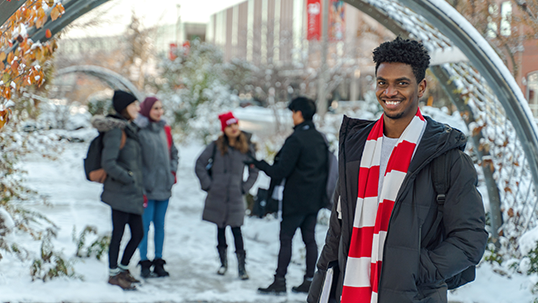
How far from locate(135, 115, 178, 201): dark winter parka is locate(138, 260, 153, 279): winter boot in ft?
2.19

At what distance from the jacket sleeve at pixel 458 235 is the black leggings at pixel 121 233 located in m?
3.20

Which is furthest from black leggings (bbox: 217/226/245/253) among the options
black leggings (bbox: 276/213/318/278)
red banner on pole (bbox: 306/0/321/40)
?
red banner on pole (bbox: 306/0/321/40)

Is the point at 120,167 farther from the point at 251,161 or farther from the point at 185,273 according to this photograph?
the point at 185,273

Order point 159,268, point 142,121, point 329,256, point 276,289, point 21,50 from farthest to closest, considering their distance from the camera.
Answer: point 159,268 → point 142,121 → point 276,289 → point 21,50 → point 329,256

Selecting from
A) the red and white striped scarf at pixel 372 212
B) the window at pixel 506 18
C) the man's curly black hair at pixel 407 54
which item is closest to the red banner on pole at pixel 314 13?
the window at pixel 506 18

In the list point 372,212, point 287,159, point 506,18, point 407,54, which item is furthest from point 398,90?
point 506,18

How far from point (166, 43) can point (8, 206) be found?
15.5 meters

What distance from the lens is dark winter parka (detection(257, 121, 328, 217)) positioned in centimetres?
452

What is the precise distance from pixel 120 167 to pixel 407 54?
9.97 ft

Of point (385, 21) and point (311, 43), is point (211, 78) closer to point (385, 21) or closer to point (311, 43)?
point (311, 43)

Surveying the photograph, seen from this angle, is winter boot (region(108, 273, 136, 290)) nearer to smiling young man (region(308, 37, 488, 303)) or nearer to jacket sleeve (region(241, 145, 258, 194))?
jacket sleeve (region(241, 145, 258, 194))

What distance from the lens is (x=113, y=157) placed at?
4359 millimetres

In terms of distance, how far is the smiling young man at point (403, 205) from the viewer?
6.11 ft

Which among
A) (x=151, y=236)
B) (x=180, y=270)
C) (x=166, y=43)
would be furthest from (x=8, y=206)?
(x=166, y=43)
